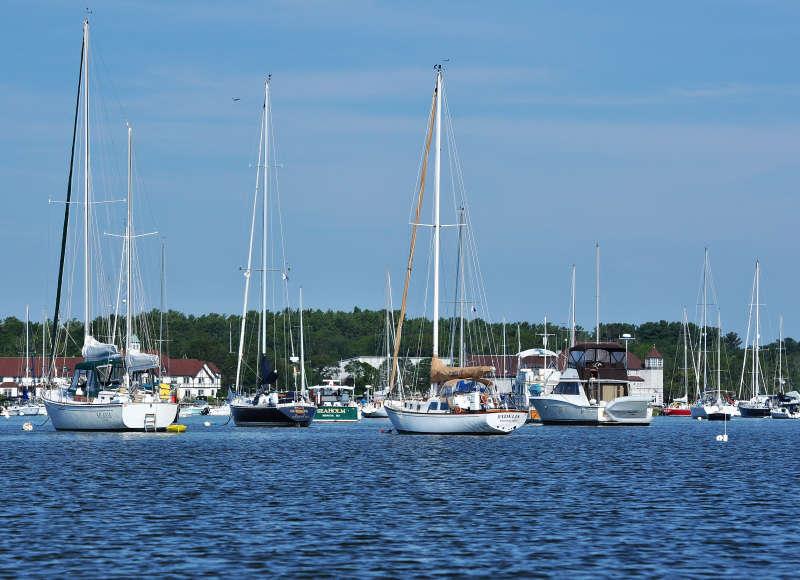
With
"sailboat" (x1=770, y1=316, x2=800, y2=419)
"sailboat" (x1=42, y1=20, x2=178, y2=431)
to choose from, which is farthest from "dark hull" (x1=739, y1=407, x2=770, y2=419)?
"sailboat" (x1=42, y1=20, x2=178, y2=431)

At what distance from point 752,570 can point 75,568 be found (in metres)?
15.4

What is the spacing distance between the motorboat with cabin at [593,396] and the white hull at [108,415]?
43.5 m

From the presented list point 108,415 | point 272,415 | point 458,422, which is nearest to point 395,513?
point 458,422

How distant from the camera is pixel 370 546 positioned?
32344mm

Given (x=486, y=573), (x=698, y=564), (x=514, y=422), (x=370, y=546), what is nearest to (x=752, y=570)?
(x=698, y=564)

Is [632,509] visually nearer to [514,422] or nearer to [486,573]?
[486,573]

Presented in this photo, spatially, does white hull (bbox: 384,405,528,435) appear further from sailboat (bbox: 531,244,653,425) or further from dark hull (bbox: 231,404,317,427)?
sailboat (bbox: 531,244,653,425)

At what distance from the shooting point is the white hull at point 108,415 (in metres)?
81.4

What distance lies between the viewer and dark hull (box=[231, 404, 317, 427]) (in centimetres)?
9938

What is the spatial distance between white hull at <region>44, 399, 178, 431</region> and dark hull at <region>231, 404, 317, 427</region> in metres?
14.7

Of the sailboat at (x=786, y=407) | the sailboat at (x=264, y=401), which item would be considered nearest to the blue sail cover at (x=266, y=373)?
the sailboat at (x=264, y=401)

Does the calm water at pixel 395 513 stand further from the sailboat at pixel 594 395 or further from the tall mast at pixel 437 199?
the sailboat at pixel 594 395

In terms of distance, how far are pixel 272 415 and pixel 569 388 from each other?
31.3 metres

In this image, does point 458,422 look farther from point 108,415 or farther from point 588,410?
point 588,410
